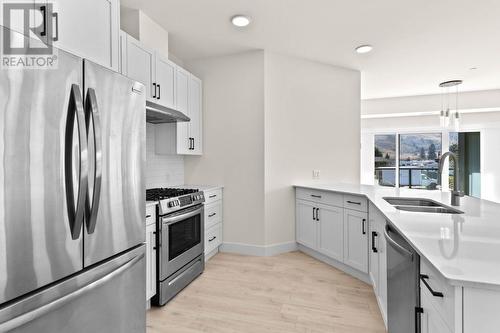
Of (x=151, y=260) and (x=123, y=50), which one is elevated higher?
(x=123, y=50)

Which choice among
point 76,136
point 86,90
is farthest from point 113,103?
point 76,136

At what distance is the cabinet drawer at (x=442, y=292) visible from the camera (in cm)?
92

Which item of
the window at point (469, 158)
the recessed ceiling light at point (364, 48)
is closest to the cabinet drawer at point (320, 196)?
the recessed ceiling light at point (364, 48)

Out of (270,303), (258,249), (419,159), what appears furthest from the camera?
(419,159)

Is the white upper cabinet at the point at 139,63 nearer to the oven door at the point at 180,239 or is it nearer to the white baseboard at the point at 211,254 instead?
the oven door at the point at 180,239

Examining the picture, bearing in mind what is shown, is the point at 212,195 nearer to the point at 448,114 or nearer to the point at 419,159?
the point at 448,114

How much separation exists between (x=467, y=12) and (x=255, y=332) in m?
3.62

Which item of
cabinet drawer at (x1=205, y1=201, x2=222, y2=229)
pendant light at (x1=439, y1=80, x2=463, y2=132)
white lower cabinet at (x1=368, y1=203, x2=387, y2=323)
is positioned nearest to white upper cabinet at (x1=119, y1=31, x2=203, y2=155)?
cabinet drawer at (x1=205, y1=201, x2=222, y2=229)

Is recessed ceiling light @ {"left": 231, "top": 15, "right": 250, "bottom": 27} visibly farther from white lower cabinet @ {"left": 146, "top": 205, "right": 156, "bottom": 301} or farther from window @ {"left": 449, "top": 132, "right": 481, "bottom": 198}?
window @ {"left": 449, "top": 132, "right": 481, "bottom": 198}

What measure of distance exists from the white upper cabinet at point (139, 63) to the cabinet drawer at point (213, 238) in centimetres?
179

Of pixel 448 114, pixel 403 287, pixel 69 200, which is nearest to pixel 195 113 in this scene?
pixel 69 200

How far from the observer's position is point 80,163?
1194mm

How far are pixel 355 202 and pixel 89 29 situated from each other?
109 inches

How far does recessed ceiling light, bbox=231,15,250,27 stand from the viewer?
2818 mm
